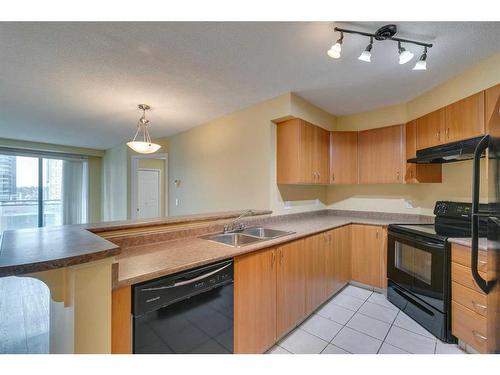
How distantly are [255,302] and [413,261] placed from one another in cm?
163

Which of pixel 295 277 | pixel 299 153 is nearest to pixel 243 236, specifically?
pixel 295 277

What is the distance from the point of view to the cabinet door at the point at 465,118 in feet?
6.08

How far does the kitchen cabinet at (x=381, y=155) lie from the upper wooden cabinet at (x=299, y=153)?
0.60 meters

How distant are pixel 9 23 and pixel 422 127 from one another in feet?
11.6

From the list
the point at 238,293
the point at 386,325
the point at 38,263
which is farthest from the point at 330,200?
the point at 38,263

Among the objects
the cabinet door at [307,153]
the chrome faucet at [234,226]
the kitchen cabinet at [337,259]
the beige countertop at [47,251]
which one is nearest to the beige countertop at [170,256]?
the beige countertop at [47,251]

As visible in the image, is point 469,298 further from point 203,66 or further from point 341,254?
point 203,66

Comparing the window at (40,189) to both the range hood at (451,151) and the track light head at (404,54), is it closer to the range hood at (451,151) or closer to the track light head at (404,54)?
the track light head at (404,54)

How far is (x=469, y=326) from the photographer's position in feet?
5.42

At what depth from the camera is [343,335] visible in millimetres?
1884

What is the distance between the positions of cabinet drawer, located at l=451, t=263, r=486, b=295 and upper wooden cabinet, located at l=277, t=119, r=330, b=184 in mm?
1492

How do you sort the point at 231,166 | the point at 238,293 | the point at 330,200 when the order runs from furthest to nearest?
the point at 330,200 → the point at 231,166 → the point at 238,293
